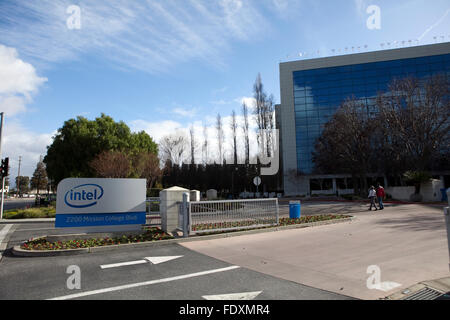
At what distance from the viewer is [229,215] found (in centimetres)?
1118

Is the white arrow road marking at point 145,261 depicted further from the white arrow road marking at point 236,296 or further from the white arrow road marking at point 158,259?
the white arrow road marking at point 236,296

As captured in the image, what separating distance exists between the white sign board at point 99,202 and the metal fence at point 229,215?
7.12 feet

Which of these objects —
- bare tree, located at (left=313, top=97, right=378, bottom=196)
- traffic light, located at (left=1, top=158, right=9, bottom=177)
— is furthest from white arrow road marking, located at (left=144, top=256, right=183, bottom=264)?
bare tree, located at (left=313, top=97, right=378, bottom=196)

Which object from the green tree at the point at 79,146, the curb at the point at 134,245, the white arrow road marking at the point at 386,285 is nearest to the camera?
the white arrow road marking at the point at 386,285

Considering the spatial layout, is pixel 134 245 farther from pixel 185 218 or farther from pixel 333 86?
pixel 333 86

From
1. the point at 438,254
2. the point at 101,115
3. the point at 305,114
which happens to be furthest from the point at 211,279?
the point at 305,114

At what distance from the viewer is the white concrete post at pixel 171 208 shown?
1094 centimetres

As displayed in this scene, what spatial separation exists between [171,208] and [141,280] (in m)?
5.55

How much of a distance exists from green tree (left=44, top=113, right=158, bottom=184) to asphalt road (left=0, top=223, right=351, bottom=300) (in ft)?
94.8

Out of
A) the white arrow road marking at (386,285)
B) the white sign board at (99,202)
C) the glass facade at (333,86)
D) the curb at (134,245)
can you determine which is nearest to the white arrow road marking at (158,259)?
the curb at (134,245)

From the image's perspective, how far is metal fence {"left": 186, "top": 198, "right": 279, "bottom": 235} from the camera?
10.4m

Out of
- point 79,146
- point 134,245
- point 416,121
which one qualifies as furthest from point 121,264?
point 79,146
